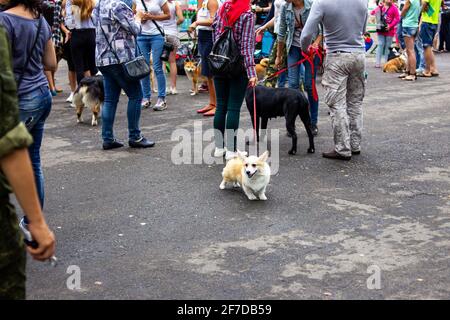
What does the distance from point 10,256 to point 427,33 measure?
523 inches

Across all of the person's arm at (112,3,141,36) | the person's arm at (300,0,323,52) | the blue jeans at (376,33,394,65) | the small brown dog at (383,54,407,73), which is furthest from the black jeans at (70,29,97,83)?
the blue jeans at (376,33,394,65)

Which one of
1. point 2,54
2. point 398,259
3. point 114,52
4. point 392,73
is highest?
point 2,54

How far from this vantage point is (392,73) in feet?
50.6

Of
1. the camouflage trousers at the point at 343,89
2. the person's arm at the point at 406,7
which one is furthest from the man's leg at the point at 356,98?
the person's arm at the point at 406,7

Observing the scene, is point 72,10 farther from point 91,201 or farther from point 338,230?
point 338,230

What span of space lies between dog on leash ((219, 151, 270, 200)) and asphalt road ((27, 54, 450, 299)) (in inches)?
5.0

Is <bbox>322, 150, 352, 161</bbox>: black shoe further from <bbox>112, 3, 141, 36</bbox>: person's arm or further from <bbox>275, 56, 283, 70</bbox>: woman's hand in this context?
<bbox>112, 3, 141, 36</bbox>: person's arm

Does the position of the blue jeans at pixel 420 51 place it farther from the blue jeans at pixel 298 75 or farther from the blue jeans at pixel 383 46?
the blue jeans at pixel 298 75

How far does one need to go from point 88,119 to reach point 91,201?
4.30m

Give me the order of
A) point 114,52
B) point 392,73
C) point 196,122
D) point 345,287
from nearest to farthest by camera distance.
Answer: point 345,287 → point 114,52 → point 196,122 → point 392,73

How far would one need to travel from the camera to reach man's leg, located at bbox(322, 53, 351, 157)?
24.6ft

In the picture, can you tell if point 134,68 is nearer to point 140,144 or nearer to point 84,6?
point 140,144

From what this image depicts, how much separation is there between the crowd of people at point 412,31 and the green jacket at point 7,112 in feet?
41.1
